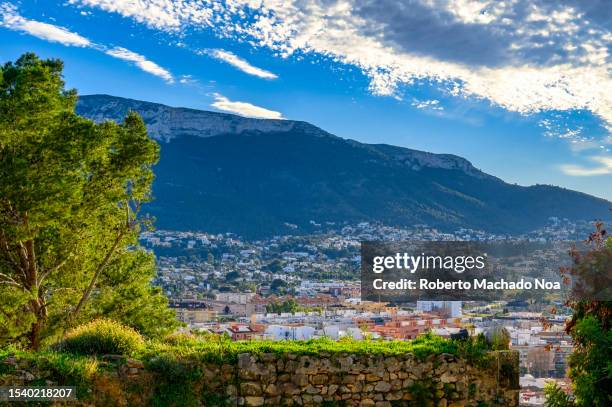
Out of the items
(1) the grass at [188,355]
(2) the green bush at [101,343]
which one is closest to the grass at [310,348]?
(1) the grass at [188,355]

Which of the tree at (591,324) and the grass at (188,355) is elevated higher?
the tree at (591,324)

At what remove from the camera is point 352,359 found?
886cm

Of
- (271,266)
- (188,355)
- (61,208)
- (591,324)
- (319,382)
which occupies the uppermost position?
(61,208)

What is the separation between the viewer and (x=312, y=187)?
85562 mm

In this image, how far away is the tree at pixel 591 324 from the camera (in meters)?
6.57

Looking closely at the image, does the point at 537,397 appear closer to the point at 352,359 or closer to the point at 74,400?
the point at 352,359

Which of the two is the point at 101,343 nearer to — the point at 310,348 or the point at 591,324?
the point at 310,348

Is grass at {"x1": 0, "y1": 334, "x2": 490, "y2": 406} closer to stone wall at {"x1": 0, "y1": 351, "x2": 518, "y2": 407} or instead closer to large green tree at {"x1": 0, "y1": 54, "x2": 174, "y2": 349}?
stone wall at {"x1": 0, "y1": 351, "x2": 518, "y2": 407}

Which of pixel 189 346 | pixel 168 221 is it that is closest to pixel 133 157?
pixel 189 346

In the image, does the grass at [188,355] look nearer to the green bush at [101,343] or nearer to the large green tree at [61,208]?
the green bush at [101,343]

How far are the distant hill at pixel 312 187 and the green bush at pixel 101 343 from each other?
68.0 meters

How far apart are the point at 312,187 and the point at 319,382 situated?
76.9 metres

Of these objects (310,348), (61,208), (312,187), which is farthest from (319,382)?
(312,187)

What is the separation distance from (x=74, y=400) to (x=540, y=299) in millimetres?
8937
